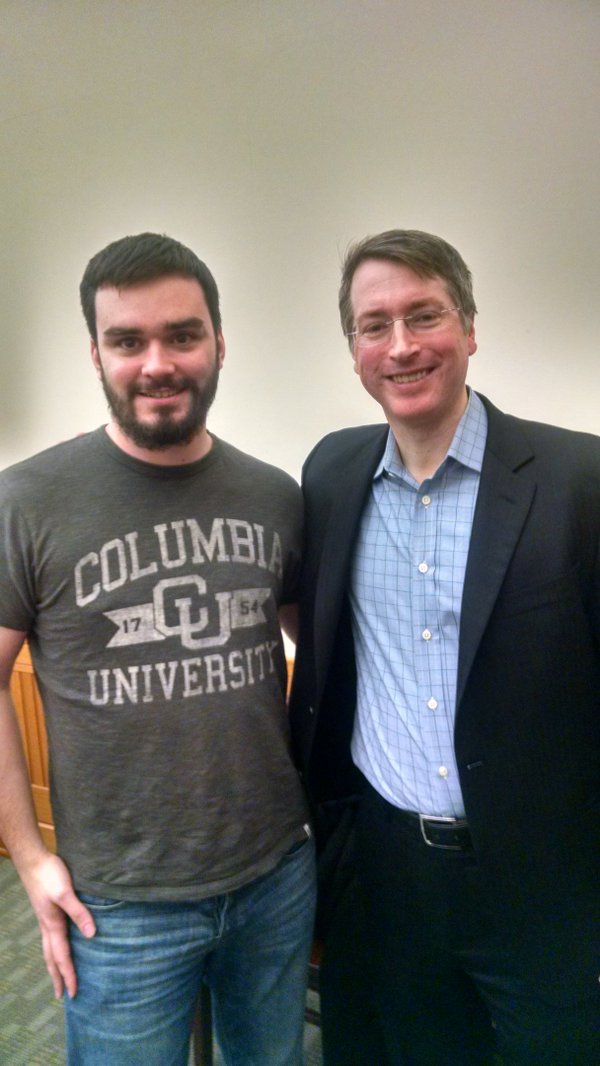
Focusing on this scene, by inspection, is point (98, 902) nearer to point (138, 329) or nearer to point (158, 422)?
point (158, 422)

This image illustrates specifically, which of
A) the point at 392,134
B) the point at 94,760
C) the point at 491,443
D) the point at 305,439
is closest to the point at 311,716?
the point at 94,760

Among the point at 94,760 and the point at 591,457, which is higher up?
the point at 591,457

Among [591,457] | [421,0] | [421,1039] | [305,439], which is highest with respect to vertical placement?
[421,0]

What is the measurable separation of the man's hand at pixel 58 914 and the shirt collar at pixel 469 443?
892 mm

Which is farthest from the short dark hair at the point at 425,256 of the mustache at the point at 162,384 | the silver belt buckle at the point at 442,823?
the silver belt buckle at the point at 442,823

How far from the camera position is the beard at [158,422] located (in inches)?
39.0

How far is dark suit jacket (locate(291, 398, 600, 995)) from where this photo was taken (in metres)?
→ 0.96

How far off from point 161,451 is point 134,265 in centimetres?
30

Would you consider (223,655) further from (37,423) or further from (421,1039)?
(37,423)

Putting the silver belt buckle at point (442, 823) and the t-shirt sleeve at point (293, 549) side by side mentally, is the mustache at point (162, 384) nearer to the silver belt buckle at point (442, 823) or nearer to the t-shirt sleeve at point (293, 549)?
the t-shirt sleeve at point (293, 549)

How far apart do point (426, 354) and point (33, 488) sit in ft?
2.25

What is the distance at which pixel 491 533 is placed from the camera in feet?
3.24

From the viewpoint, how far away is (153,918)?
37.7 inches

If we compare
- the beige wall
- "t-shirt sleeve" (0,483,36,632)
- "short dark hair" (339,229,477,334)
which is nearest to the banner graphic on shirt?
"t-shirt sleeve" (0,483,36,632)
